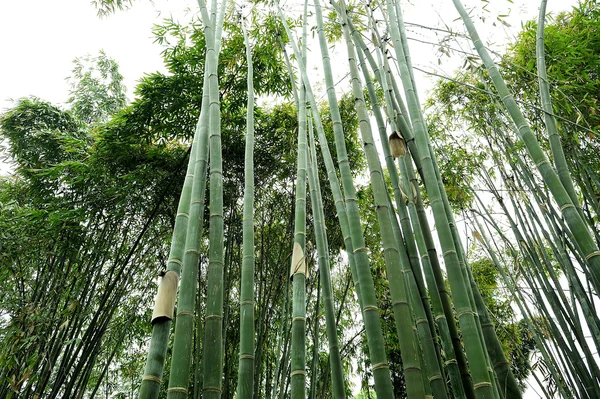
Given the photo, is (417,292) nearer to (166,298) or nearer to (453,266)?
(453,266)

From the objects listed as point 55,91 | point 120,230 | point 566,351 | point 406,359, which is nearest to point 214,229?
point 406,359

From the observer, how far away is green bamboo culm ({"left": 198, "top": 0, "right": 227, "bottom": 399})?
1199 mm

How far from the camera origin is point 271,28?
14.0 ft

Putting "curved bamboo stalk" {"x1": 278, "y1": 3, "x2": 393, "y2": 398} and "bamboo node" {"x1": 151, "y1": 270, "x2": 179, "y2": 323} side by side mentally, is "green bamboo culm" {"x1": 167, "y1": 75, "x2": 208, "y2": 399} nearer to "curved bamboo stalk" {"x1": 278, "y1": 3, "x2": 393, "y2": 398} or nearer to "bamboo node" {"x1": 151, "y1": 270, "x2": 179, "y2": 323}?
"bamboo node" {"x1": 151, "y1": 270, "x2": 179, "y2": 323}

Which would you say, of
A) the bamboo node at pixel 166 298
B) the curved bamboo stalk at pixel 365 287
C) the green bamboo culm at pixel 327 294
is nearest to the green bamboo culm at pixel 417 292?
the curved bamboo stalk at pixel 365 287

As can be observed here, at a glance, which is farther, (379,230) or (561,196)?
(379,230)

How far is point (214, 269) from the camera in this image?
4.46ft

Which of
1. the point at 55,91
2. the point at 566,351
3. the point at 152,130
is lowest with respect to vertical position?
the point at 566,351

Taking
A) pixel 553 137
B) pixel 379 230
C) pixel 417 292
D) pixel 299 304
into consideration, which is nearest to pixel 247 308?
pixel 299 304

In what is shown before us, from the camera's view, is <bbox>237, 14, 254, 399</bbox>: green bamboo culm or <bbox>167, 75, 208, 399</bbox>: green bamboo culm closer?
<bbox>167, 75, 208, 399</bbox>: green bamboo culm

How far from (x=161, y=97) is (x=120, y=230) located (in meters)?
1.64

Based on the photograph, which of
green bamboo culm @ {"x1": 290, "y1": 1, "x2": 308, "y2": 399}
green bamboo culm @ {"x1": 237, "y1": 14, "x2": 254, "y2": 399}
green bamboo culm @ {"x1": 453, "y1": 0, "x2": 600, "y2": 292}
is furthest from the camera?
green bamboo culm @ {"x1": 290, "y1": 1, "x2": 308, "y2": 399}

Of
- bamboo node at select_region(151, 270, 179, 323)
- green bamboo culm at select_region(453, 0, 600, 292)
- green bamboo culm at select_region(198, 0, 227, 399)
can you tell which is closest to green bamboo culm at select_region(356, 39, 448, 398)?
green bamboo culm at select_region(453, 0, 600, 292)

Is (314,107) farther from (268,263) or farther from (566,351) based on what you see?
(268,263)
